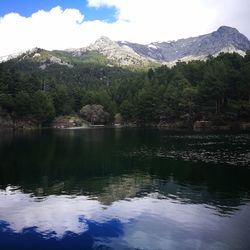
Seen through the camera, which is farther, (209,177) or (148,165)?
(148,165)

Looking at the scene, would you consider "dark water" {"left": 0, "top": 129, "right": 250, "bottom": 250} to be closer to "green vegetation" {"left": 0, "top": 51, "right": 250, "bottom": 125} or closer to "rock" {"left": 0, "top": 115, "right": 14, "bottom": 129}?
"green vegetation" {"left": 0, "top": 51, "right": 250, "bottom": 125}

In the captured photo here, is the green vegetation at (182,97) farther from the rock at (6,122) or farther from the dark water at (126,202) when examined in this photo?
the dark water at (126,202)

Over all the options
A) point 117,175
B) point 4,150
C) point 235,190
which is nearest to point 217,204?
point 235,190

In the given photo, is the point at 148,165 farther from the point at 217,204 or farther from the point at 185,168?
the point at 217,204

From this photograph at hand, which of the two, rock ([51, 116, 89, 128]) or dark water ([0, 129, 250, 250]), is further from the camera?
rock ([51, 116, 89, 128])

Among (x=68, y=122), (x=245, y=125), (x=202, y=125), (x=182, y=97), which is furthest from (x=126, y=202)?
(x=68, y=122)

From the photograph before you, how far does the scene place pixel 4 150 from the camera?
246 ft

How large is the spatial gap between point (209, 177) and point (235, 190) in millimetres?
6697

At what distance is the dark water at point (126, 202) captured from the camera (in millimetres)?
24406

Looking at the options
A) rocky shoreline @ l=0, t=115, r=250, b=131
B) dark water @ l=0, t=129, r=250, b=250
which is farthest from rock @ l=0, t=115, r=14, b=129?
dark water @ l=0, t=129, r=250, b=250

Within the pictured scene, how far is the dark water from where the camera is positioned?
2441 cm

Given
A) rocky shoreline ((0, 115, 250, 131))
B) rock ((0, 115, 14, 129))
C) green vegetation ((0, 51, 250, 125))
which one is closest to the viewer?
green vegetation ((0, 51, 250, 125))

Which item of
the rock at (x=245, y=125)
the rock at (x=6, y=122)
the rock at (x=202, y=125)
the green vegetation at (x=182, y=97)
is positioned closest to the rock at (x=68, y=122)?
the green vegetation at (x=182, y=97)

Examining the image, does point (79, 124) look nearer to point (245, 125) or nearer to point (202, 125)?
point (202, 125)
